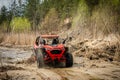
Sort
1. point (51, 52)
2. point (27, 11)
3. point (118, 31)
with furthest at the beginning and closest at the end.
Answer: point (27, 11)
point (118, 31)
point (51, 52)

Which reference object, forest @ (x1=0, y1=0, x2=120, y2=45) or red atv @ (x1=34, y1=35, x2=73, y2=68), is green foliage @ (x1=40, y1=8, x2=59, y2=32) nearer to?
forest @ (x1=0, y1=0, x2=120, y2=45)

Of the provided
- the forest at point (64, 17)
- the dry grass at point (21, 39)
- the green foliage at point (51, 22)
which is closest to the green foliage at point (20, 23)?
the forest at point (64, 17)

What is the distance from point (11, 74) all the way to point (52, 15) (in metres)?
60.9

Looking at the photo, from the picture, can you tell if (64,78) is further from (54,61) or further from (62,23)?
(62,23)

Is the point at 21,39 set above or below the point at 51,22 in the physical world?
below

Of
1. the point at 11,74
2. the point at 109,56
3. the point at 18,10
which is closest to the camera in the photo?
the point at 11,74

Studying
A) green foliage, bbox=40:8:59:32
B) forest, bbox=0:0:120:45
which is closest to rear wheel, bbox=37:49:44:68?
forest, bbox=0:0:120:45

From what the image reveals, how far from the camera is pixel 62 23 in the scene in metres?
68.6

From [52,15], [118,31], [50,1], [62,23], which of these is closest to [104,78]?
[118,31]

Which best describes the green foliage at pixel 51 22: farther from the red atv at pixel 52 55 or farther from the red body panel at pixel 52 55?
the red body panel at pixel 52 55

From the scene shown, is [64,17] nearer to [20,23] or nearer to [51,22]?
[51,22]

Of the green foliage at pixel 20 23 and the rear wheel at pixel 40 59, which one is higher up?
the green foliage at pixel 20 23

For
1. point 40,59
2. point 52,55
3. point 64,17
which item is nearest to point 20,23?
point 64,17

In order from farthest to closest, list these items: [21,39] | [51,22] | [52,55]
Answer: [51,22]
[21,39]
[52,55]
